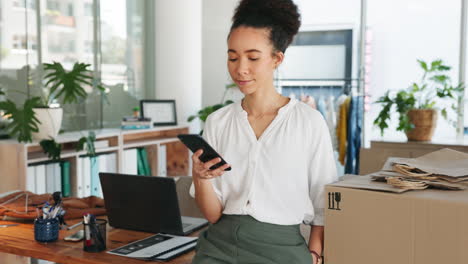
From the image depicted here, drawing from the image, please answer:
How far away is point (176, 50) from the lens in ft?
18.9

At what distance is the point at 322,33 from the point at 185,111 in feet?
5.82

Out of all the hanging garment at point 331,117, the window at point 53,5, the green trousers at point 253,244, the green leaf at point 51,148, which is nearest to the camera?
the green trousers at point 253,244

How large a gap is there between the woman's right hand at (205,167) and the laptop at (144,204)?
1.41ft

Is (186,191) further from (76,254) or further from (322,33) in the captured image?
(322,33)

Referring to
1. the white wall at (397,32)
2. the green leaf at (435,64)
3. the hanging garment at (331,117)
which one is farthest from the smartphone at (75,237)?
the white wall at (397,32)

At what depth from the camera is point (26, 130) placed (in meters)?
3.79

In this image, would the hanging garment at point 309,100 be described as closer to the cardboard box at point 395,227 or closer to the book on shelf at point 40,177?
the book on shelf at point 40,177

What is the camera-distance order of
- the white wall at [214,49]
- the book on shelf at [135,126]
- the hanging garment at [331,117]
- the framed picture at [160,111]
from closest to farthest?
1. the book on shelf at [135,126]
2. the framed picture at [160,111]
3. the hanging garment at [331,117]
4. the white wall at [214,49]

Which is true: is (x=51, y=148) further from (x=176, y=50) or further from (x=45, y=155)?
(x=176, y=50)

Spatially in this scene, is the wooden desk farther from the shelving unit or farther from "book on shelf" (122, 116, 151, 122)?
"book on shelf" (122, 116, 151, 122)

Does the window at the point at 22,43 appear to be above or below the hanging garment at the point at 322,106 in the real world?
above

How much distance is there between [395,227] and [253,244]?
1.34ft

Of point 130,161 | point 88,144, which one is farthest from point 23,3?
point 130,161

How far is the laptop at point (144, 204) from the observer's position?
1957mm
